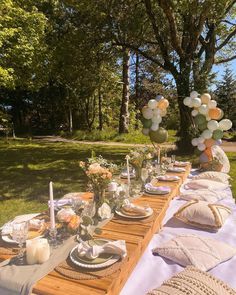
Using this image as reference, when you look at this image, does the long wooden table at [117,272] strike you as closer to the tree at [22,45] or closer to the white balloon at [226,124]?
the white balloon at [226,124]

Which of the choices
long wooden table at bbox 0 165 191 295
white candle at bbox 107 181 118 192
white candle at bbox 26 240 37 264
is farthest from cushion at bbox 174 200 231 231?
white candle at bbox 26 240 37 264

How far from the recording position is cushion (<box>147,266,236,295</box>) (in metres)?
2.46

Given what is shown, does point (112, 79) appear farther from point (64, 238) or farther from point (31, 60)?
point (64, 238)

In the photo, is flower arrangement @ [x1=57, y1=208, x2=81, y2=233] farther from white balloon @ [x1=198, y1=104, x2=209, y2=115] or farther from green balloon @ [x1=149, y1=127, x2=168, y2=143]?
white balloon @ [x1=198, y1=104, x2=209, y2=115]

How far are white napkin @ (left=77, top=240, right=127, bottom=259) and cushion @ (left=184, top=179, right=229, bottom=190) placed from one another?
3.25 m

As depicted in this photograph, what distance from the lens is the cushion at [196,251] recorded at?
3211 mm

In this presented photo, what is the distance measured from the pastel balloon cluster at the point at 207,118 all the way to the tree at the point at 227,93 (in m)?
16.0

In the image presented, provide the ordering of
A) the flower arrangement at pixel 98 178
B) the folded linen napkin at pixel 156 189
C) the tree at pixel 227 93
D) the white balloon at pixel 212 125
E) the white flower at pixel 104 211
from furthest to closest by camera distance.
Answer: the tree at pixel 227 93 → the white balloon at pixel 212 125 → the folded linen napkin at pixel 156 189 → the white flower at pixel 104 211 → the flower arrangement at pixel 98 178

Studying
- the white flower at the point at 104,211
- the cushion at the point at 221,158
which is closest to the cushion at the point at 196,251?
the white flower at the point at 104,211

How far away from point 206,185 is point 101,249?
3.45 meters

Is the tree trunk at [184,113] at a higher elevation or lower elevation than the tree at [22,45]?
lower

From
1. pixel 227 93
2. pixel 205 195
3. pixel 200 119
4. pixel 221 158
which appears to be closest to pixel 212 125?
pixel 200 119

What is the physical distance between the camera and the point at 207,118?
719cm

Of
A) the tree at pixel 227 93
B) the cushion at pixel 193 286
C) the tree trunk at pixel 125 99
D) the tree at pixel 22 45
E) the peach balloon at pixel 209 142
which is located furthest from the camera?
the tree at pixel 227 93
